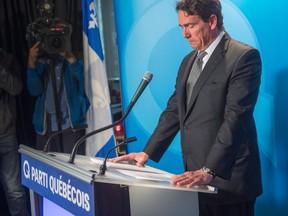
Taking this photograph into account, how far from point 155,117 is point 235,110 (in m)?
1.21

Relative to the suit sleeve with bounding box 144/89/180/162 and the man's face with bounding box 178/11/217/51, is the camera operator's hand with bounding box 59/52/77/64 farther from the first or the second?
the man's face with bounding box 178/11/217/51

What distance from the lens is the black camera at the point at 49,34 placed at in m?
2.57

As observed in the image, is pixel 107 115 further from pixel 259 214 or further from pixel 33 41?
pixel 259 214

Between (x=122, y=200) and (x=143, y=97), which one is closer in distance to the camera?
(x=122, y=200)

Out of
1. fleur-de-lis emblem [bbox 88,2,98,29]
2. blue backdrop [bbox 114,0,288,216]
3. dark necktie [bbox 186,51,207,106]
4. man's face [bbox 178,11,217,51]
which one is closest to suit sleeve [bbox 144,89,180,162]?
dark necktie [bbox 186,51,207,106]

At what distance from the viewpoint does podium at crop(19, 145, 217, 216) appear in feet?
3.59

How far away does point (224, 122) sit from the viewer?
140 cm

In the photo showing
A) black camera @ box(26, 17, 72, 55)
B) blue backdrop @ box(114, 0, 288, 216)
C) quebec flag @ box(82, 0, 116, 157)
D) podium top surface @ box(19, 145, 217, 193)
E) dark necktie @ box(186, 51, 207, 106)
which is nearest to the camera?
podium top surface @ box(19, 145, 217, 193)

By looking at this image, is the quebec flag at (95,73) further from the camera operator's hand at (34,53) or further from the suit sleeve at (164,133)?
the suit sleeve at (164,133)

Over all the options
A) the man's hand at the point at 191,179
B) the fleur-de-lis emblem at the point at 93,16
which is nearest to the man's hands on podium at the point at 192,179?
the man's hand at the point at 191,179

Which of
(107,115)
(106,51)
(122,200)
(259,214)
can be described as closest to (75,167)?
(122,200)

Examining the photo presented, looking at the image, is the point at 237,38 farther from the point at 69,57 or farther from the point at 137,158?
the point at 69,57

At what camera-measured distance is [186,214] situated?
123 centimetres

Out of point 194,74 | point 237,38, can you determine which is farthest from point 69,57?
point 194,74
